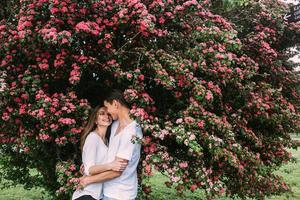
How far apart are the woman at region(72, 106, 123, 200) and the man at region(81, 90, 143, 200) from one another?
0.06 meters

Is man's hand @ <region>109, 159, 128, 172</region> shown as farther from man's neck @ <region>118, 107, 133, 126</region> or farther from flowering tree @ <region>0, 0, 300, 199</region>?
man's neck @ <region>118, 107, 133, 126</region>

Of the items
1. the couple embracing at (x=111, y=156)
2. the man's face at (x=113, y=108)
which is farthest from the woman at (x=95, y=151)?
the man's face at (x=113, y=108)

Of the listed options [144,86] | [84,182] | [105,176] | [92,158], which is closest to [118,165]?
[105,176]

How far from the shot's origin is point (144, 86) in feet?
16.2

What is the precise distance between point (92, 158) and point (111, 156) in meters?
0.20

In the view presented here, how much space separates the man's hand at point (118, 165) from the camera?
374cm

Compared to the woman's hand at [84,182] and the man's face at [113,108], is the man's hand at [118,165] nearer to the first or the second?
the woman's hand at [84,182]

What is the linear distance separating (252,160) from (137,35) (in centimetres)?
209

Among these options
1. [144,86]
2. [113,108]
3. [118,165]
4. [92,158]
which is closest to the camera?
[118,165]

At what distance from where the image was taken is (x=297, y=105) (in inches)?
277

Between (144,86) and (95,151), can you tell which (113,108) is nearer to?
(95,151)

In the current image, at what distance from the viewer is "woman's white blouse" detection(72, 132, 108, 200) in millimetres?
3920

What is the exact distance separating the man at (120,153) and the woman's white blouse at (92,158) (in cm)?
7

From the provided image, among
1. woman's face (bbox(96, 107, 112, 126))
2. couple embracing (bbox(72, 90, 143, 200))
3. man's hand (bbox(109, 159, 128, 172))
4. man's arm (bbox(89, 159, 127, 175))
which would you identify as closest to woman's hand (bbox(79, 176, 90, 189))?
couple embracing (bbox(72, 90, 143, 200))
